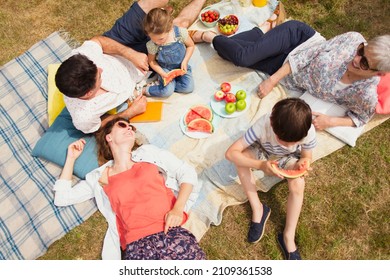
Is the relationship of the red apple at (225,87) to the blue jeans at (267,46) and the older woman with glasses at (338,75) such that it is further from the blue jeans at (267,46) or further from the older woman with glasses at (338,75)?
the older woman with glasses at (338,75)

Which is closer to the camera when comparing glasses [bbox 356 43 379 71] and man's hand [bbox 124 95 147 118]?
glasses [bbox 356 43 379 71]

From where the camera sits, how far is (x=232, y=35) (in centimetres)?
584

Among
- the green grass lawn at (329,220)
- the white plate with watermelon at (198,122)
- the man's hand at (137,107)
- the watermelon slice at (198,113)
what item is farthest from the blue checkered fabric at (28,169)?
the watermelon slice at (198,113)

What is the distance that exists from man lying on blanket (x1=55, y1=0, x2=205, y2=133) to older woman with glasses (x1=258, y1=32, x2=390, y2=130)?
185cm

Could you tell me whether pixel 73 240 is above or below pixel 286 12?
below

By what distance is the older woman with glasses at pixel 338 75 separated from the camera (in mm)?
4512

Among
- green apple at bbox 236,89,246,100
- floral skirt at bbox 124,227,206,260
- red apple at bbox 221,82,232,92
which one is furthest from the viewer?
red apple at bbox 221,82,232,92

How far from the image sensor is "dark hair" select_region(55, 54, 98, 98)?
14.2 feet

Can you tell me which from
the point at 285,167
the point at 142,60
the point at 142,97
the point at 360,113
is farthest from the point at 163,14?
the point at 360,113

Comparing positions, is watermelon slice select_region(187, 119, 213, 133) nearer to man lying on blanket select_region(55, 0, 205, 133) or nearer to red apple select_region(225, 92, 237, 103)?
red apple select_region(225, 92, 237, 103)

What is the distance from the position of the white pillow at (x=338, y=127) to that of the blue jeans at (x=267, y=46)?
81cm

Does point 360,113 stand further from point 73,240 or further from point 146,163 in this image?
point 73,240

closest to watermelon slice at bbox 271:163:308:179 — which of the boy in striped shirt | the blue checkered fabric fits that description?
the boy in striped shirt

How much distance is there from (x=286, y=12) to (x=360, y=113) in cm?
230
